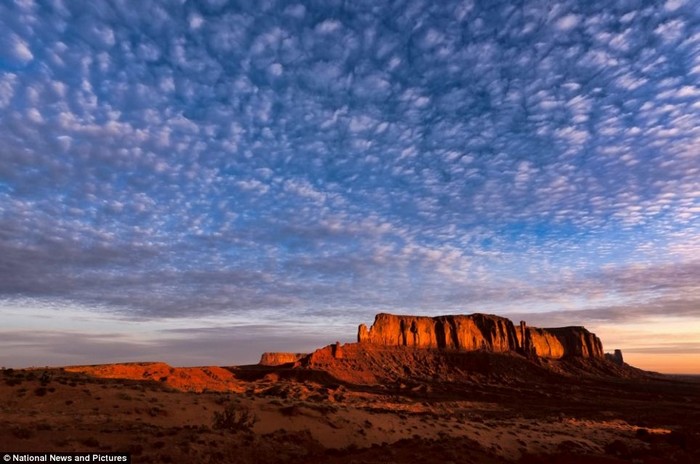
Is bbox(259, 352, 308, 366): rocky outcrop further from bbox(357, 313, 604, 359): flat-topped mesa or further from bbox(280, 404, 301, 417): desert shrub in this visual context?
bbox(280, 404, 301, 417): desert shrub

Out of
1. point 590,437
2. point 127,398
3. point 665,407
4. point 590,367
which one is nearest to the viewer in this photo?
point 127,398

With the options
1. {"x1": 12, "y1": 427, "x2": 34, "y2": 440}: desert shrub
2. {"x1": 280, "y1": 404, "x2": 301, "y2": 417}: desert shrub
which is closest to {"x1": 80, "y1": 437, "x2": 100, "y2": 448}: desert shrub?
{"x1": 12, "y1": 427, "x2": 34, "y2": 440}: desert shrub

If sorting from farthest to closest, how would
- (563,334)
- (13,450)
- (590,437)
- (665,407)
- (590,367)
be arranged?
1. (563,334)
2. (590,367)
3. (665,407)
4. (590,437)
5. (13,450)

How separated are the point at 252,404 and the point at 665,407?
61381 mm

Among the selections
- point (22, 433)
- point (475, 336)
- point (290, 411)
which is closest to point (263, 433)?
point (290, 411)

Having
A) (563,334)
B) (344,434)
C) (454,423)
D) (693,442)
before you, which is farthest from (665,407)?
(563,334)

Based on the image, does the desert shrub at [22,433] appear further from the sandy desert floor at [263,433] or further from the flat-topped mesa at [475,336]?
the flat-topped mesa at [475,336]

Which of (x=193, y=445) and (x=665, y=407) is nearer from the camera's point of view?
(x=193, y=445)

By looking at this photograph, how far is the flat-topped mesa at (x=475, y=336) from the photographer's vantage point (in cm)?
10912

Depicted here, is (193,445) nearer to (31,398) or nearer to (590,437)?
(31,398)

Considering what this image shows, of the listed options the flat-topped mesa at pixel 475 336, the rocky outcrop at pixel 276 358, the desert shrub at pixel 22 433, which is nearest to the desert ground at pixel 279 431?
the desert shrub at pixel 22 433

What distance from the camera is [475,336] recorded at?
117688mm

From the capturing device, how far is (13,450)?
12.4 meters

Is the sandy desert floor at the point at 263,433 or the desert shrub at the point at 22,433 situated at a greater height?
the desert shrub at the point at 22,433
